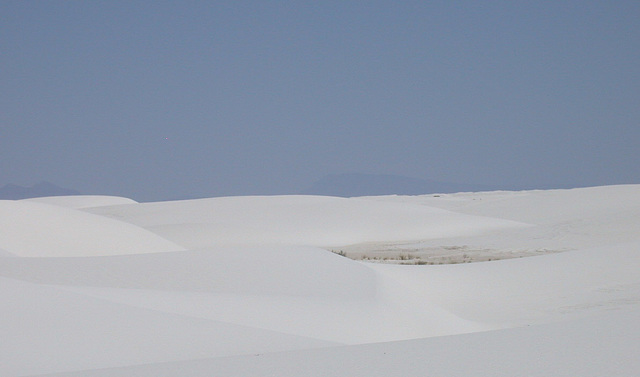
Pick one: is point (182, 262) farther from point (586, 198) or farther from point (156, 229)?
point (586, 198)

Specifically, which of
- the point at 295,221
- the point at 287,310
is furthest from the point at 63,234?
the point at 295,221

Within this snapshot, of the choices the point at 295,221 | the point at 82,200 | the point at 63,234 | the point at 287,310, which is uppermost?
the point at 82,200

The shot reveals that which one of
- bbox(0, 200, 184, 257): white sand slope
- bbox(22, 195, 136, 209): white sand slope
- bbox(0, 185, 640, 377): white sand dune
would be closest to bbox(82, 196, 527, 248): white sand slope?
bbox(0, 200, 184, 257): white sand slope

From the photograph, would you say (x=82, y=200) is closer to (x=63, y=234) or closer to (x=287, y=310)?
(x=63, y=234)

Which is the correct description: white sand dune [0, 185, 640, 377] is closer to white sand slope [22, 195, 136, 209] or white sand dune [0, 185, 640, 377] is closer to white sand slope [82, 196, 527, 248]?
white sand slope [82, 196, 527, 248]

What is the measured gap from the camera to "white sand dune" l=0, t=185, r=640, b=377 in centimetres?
484

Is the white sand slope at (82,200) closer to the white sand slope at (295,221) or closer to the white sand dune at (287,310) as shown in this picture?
the white sand slope at (295,221)

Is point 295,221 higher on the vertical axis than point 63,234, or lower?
higher

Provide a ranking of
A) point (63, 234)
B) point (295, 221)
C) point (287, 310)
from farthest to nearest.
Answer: point (295, 221), point (63, 234), point (287, 310)

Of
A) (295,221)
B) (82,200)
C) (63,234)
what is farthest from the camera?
(82,200)

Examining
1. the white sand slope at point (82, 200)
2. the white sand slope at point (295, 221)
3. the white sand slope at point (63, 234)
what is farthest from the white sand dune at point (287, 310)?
the white sand slope at point (82, 200)

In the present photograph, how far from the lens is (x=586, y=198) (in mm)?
33406

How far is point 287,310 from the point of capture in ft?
26.5

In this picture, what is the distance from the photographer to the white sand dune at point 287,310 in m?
4.84
